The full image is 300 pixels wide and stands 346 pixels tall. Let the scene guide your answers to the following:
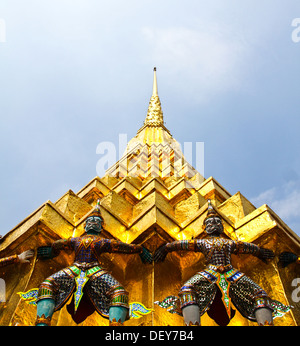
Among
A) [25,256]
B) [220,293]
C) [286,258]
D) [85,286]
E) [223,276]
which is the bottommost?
[220,293]

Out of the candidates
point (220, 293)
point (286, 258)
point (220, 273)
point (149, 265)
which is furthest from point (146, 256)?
point (286, 258)

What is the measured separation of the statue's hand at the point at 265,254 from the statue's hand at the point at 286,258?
1.08 ft

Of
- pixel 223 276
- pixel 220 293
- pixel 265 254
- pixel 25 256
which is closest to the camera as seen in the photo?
pixel 220 293

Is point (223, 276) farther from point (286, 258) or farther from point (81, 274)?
point (81, 274)

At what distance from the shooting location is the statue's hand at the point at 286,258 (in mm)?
8336

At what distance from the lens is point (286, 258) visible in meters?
8.38

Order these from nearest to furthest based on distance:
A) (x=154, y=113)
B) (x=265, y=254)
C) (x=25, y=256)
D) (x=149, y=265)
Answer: (x=25, y=256) < (x=265, y=254) < (x=149, y=265) < (x=154, y=113)

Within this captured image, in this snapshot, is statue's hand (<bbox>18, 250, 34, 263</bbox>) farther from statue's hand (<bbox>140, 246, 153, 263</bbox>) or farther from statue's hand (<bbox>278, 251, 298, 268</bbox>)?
statue's hand (<bbox>278, 251, 298, 268</bbox>)

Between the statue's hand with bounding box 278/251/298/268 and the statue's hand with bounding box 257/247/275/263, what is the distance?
1.08ft

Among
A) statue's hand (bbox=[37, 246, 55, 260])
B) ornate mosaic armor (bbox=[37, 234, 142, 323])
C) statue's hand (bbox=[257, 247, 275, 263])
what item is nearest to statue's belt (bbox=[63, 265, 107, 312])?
ornate mosaic armor (bbox=[37, 234, 142, 323])

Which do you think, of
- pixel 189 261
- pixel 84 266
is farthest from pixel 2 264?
pixel 189 261

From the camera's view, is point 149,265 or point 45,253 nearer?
point 45,253

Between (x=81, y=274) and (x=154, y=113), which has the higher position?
(x=154, y=113)

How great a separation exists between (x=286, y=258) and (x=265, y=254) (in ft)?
1.90
